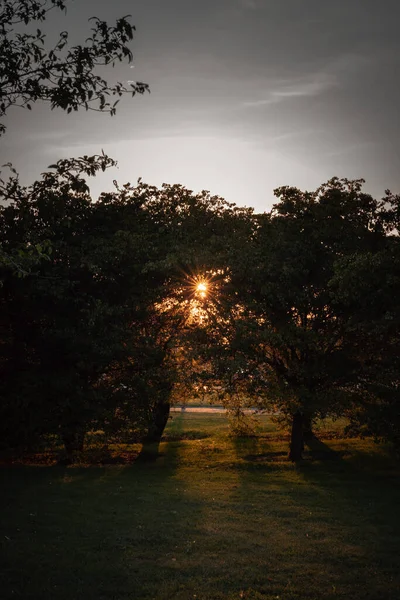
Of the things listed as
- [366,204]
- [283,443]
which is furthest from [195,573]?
[283,443]

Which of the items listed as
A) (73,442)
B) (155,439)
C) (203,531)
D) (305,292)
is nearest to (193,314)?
(305,292)

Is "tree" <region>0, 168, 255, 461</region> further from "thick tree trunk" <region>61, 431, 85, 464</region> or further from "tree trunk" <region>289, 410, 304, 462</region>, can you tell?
"tree trunk" <region>289, 410, 304, 462</region>

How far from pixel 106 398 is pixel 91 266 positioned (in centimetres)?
769

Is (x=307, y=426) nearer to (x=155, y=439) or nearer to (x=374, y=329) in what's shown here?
(x=374, y=329)

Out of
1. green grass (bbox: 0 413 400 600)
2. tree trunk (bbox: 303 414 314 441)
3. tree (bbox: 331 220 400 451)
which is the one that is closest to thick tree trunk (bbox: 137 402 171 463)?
green grass (bbox: 0 413 400 600)

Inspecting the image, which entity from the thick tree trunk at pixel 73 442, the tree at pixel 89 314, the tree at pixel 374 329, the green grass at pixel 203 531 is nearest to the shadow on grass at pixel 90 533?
the green grass at pixel 203 531

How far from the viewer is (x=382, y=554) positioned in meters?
13.3

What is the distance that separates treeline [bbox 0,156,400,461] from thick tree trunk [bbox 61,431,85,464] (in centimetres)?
11

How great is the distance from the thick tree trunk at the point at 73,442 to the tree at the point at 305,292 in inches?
389

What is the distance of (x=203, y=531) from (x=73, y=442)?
13339 mm

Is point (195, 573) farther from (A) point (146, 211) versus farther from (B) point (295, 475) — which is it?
(A) point (146, 211)

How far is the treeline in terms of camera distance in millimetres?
24469

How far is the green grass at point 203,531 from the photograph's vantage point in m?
11.1

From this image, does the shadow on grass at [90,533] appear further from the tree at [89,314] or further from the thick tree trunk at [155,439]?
the thick tree trunk at [155,439]
